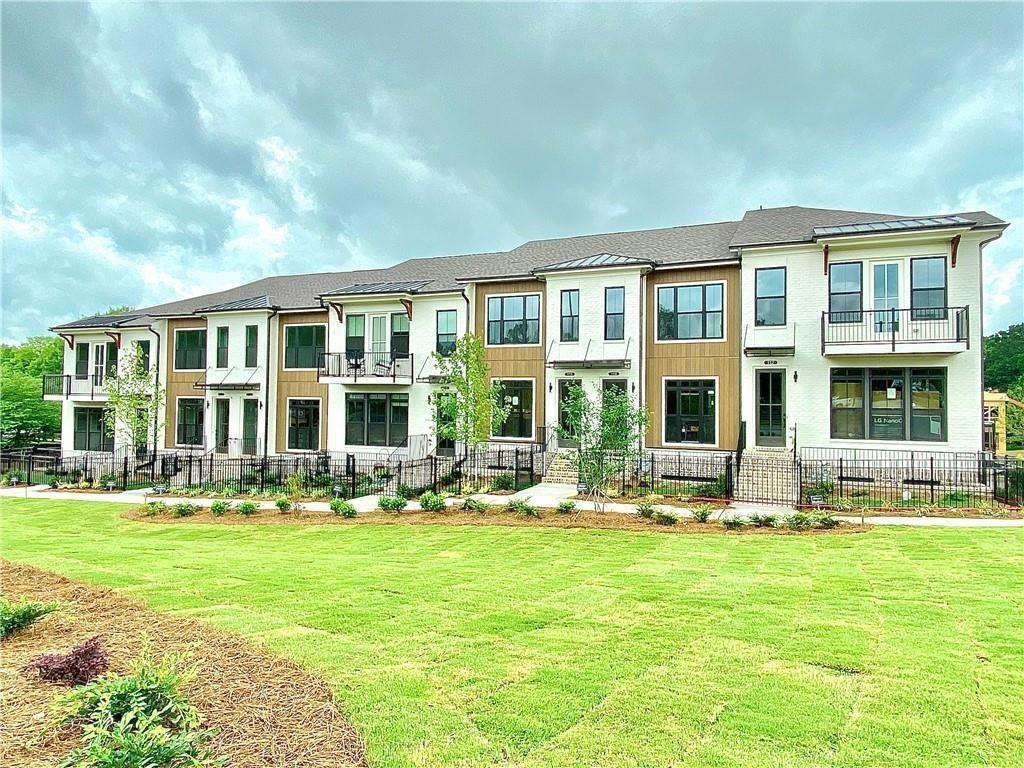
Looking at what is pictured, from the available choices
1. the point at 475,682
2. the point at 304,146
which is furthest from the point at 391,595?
the point at 304,146

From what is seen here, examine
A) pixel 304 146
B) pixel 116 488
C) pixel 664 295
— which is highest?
pixel 304 146

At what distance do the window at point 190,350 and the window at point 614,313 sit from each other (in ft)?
67.7

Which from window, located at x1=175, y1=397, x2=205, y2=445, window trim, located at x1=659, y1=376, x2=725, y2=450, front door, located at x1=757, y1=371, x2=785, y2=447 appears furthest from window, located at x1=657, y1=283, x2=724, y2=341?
window, located at x1=175, y1=397, x2=205, y2=445

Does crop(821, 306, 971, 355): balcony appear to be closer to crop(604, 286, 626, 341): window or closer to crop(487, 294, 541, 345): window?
crop(604, 286, 626, 341): window

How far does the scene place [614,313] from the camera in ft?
69.1

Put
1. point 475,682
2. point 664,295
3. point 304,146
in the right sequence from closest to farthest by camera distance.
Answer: point 475,682, point 664,295, point 304,146

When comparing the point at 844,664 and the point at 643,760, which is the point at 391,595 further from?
the point at 844,664

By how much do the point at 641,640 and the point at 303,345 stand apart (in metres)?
24.8

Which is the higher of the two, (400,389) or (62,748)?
(400,389)

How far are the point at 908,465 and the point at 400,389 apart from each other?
61.8 ft

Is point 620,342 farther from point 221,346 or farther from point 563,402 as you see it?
point 221,346

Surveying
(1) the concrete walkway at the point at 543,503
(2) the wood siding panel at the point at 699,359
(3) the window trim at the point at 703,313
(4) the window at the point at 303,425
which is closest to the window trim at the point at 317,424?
(4) the window at the point at 303,425

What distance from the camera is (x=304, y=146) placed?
36.6 metres

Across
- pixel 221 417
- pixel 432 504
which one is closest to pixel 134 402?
pixel 221 417
